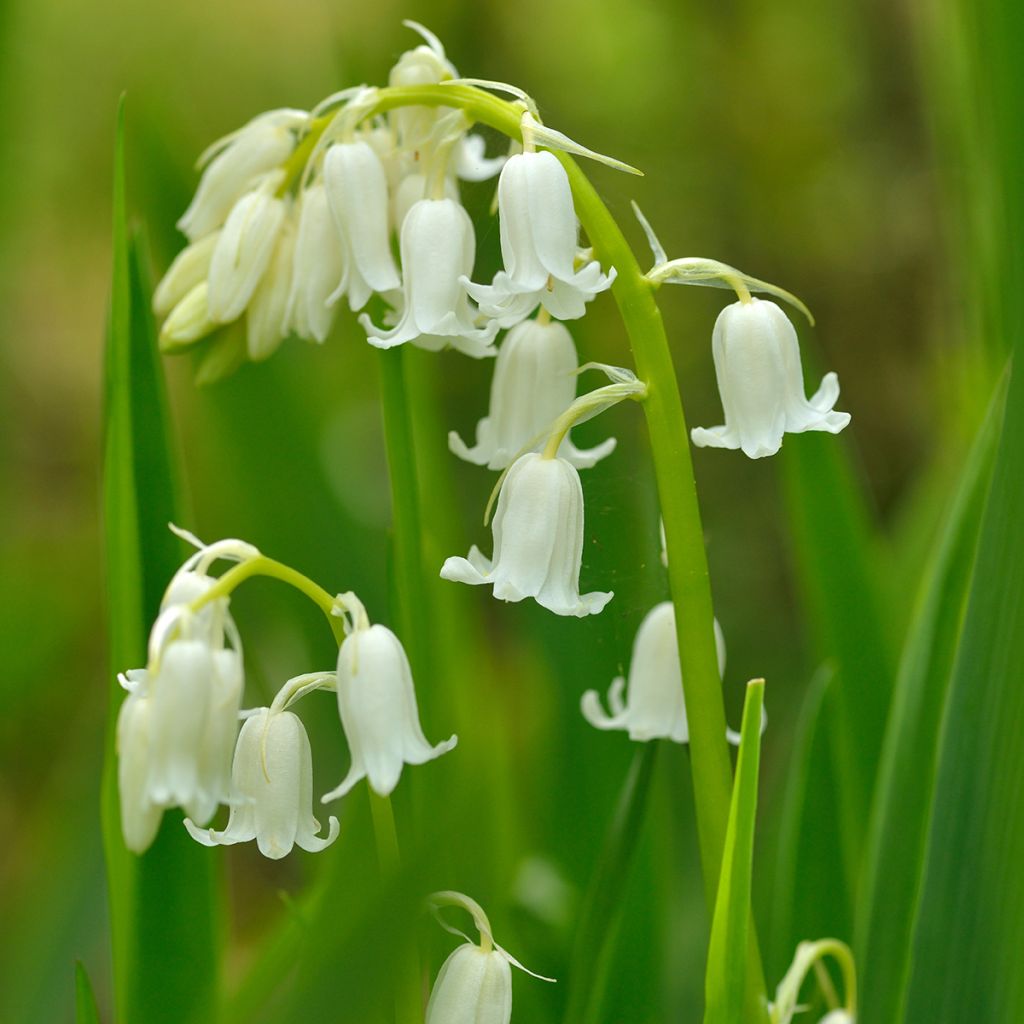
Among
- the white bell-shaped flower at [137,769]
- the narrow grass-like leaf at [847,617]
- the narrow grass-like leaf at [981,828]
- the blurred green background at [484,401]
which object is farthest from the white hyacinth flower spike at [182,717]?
the narrow grass-like leaf at [847,617]

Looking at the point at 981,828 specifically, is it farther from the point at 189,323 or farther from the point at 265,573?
the point at 189,323

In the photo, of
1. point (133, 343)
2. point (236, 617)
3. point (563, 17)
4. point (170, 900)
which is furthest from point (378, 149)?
point (563, 17)

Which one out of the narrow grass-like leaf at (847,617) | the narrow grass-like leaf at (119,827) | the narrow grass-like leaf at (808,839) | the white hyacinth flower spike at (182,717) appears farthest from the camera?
the narrow grass-like leaf at (847,617)

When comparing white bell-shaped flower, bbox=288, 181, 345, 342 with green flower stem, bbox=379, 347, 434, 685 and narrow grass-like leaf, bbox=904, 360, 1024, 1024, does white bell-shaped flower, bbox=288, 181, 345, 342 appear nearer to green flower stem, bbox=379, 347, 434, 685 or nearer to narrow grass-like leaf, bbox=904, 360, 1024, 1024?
green flower stem, bbox=379, 347, 434, 685

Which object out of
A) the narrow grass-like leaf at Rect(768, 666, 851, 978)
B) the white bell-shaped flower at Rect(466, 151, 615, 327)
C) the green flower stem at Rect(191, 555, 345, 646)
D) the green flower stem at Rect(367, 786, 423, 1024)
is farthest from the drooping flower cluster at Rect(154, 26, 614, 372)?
the narrow grass-like leaf at Rect(768, 666, 851, 978)

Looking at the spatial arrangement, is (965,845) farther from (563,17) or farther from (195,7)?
(195,7)

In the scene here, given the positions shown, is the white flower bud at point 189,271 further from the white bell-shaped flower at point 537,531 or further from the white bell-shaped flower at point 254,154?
the white bell-shaped flower at point 537,531

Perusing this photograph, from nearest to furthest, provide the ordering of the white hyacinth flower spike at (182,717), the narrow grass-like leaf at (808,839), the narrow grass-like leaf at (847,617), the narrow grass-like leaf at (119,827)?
the white hyacinth flower spike at (182,717) → the narrow grass-like leaf at (119,827) → the narrow grass-like leaf at (808,839) → the narrow grass-like leaf at (847,617)

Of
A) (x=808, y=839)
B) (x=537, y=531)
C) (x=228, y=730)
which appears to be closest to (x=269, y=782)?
(x=228, y=730)
